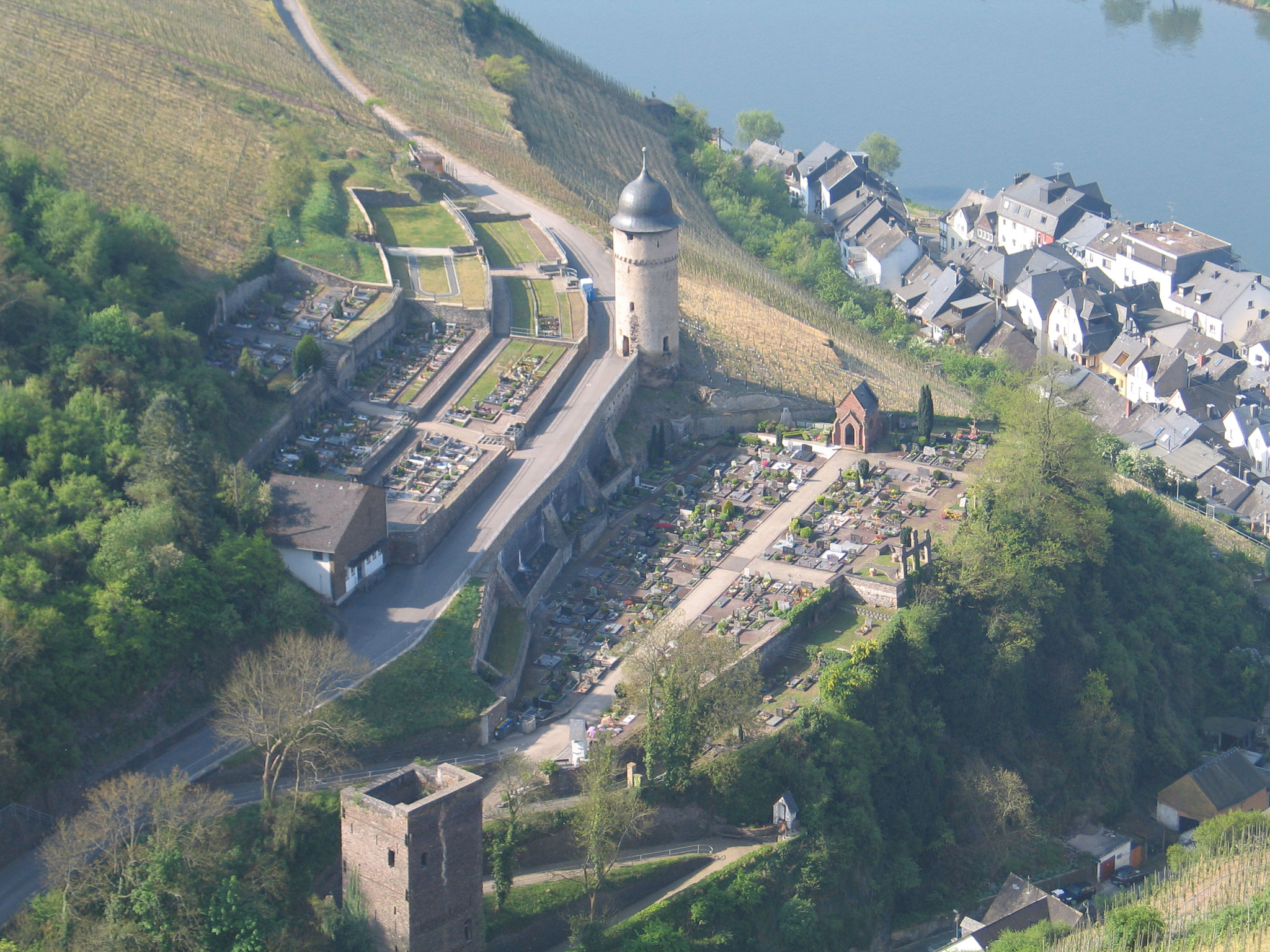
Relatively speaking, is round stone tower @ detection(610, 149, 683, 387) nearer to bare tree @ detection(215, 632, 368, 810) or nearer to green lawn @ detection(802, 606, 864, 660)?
green lawn @ detection(802, 606, 864, 660)

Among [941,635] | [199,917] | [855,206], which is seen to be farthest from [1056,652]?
[855,206]

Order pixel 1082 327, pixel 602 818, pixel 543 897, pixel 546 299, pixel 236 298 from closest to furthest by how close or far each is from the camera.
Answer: pixel 602 818
pixel 543 897
pixel 236 298
pixel 546 299
pixel 1082 327

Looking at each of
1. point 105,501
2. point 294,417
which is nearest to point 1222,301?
point 294,417

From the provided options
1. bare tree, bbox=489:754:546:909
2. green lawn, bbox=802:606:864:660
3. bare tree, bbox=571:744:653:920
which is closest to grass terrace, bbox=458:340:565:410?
green lawn, bbox=802:606:864:660

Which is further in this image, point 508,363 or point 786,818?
point 508,363

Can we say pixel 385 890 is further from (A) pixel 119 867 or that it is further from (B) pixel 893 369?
(B) pixel 893 369

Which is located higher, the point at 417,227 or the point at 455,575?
the point at 417,227

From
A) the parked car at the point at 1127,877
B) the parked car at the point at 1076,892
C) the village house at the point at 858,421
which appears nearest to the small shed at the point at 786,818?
the parked car at the point at 1076,892

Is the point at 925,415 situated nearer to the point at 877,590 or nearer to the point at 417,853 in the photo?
the point at 877,590
